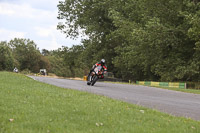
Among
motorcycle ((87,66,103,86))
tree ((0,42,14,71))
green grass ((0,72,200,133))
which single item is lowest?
green grass ((0,72,200,133))

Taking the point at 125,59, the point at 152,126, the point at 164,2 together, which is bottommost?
the point at 152,126

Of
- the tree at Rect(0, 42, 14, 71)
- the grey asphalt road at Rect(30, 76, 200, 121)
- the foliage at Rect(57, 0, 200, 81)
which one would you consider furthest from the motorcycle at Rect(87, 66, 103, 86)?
the tree at Rect(0, 42, 14, 71)

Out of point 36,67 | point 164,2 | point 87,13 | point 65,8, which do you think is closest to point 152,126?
point 164,2

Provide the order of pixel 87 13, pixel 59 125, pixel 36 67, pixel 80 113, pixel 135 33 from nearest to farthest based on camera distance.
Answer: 1. pixel 59 125
2. pixel 80 113
3. pixel 135 33
4. pixel 87 13
5. pixel 36 67

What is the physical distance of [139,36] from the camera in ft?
117

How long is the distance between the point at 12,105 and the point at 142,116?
11.3 ft

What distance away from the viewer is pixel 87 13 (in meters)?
51.4

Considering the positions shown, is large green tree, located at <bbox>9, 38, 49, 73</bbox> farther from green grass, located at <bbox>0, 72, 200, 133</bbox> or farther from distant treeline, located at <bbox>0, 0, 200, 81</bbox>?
green grass, located at <bbox>0, 72, 200, 133</bbox>

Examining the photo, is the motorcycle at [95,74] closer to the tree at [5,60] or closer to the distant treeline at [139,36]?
the distant treeline at [139,36]

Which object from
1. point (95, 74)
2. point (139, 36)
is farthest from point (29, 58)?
point (95, 74)

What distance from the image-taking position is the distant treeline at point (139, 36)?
33.9 metres

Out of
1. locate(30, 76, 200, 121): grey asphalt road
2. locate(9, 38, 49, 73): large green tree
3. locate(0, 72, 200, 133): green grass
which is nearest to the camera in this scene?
locate(0, 72, 200, 133): green grass

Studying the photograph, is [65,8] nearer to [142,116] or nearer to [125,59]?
[125,59]

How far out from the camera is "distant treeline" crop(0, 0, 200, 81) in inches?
1334
